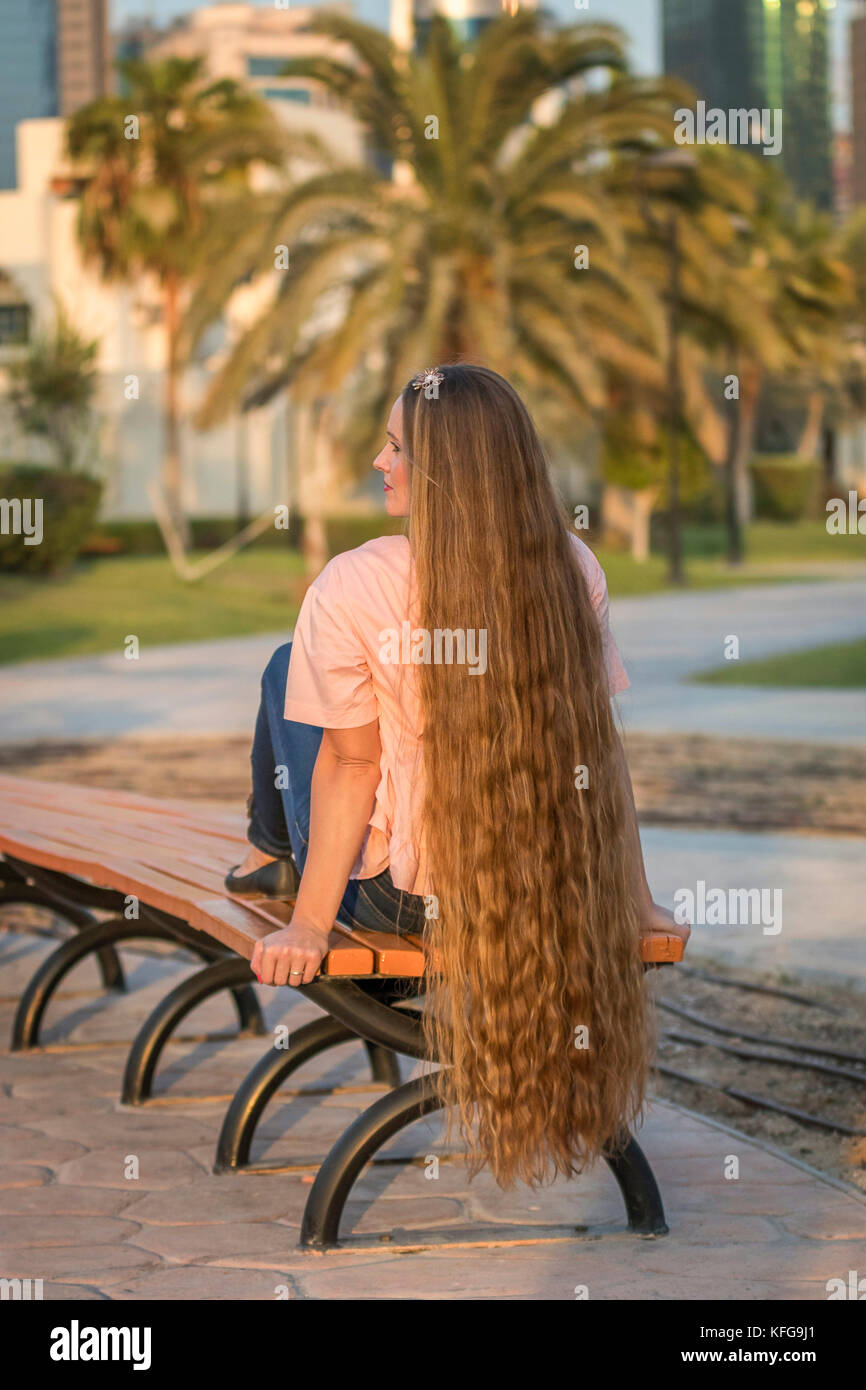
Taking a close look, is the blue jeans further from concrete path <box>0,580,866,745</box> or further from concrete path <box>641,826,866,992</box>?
concrete path <box>0,580,866,745</box>

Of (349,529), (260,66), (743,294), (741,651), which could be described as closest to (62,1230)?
(741,651)

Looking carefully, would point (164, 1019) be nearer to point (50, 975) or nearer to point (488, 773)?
point (50, 975)

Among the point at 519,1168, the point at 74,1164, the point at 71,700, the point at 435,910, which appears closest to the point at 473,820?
the point at 435,910

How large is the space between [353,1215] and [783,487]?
50561 mm

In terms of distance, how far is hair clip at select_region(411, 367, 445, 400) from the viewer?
107 inches

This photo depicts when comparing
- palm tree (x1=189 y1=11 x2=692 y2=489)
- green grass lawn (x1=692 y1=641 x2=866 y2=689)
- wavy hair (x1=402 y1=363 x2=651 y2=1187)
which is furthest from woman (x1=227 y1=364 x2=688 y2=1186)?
palm tree (x1=189 y1=11 x2=692 y2=489)

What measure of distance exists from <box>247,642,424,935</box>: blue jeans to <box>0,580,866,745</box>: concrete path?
696 centimetres

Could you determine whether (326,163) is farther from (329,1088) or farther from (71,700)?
(329,1088)

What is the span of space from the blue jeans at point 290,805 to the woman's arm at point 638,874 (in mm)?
Answer: 372

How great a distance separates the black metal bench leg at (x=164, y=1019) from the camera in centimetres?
377

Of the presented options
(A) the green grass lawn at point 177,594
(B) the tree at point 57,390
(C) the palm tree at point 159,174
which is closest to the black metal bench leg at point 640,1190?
(A) the green grass lawn at point 177,594

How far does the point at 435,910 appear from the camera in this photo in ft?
9.04

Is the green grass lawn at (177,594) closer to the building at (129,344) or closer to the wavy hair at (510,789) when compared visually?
the building at (129,344)

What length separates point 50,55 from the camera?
232ft
